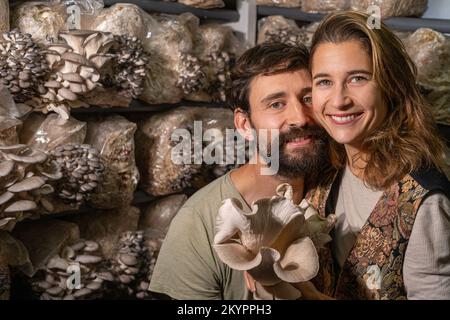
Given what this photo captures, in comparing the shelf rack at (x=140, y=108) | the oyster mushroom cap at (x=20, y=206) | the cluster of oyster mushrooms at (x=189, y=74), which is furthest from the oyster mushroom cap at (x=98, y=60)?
the oyster mushroom cap at (x=20, y=206)

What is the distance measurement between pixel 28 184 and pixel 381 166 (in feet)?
3.54

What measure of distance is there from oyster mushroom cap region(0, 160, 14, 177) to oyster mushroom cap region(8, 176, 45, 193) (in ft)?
0.20

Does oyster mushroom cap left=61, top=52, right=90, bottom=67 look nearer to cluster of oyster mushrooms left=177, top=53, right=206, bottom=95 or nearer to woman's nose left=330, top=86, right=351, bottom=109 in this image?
cluster of oyster mushrooms left=177, top=53, right=206, bottom=95

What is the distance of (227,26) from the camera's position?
10.1 ft

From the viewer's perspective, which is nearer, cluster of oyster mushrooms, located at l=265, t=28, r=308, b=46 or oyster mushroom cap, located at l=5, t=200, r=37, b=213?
oyster mushroom cap, located at l=5, t=200, r=37, b=213

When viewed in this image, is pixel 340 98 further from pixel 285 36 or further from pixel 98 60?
pixel 285 36

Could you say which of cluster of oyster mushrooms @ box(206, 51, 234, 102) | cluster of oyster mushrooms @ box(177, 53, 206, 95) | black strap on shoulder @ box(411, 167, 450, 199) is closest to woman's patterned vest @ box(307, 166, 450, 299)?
black strap on shoulder @ box(411, 167, 450, 199)

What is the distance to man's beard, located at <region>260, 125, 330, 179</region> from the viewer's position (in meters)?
2.01

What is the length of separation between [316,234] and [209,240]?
430mm

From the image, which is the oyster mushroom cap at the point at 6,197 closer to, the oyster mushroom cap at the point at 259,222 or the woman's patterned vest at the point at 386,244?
the oyster mushroom cap at the point at 259,222

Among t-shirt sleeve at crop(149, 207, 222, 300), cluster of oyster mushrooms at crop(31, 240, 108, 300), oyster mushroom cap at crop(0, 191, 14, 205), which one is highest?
oyster mushroom cap at crop(0, 191, 14, 205)

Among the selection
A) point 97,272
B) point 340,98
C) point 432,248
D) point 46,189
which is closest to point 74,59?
point 46,189

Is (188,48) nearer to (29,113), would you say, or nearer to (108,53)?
(108,53)
